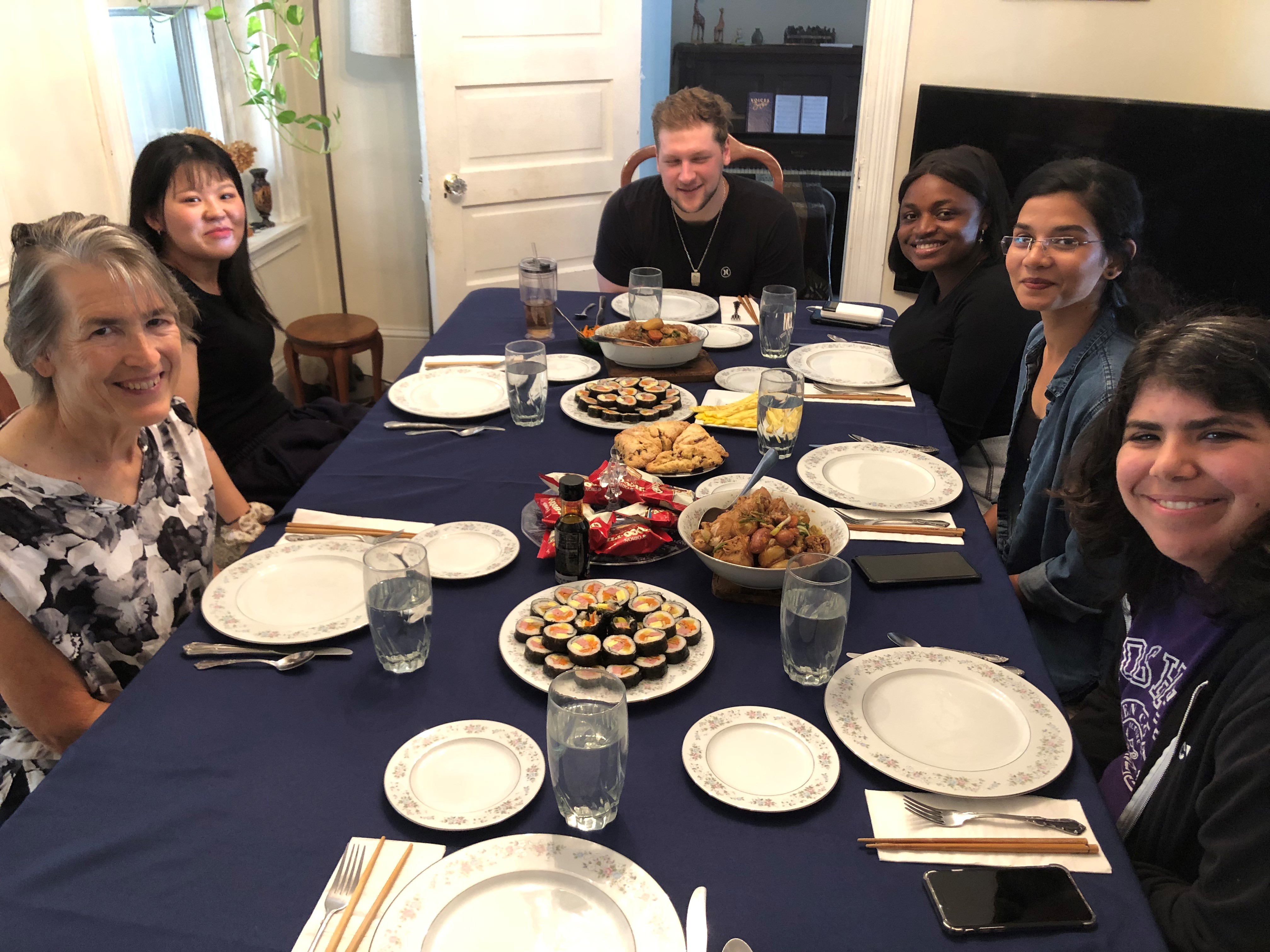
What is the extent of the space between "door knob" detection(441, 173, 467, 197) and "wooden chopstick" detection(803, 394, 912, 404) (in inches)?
85.3

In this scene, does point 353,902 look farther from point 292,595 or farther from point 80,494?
point 80,494

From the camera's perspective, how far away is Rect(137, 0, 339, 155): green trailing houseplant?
3.42m

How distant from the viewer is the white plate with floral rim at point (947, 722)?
102 centimetres

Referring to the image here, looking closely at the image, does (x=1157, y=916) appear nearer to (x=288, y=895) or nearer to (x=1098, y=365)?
(x=288, y=895)

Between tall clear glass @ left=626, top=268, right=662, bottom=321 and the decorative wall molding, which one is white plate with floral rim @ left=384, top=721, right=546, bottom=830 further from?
the decorative wall molding

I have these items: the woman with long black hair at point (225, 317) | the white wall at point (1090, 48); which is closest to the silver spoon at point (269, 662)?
the woman with long black hair at point (225, 317)

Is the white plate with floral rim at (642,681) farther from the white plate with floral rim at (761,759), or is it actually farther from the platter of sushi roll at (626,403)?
the platter of sushi roll at (626,403)

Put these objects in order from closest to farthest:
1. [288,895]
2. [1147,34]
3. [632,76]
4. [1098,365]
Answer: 1. [288,895]
2. [1098,365]
3. [1147,34]
4. [632,76]

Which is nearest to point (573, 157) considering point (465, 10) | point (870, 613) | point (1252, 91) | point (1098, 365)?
point (465, 10)

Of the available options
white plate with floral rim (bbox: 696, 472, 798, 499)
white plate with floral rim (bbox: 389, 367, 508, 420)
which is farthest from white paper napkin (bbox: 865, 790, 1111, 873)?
white plate with floral rim (bbox: 389, 367, 508, 420)

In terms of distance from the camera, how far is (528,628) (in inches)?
47.7

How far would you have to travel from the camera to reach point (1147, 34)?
3352 mm

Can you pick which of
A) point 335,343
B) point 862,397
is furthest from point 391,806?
point 335,343

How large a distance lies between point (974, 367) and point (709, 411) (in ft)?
2.13
